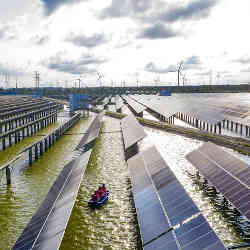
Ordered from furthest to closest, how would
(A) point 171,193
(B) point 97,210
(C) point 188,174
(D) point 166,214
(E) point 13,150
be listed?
(E) point 13,150 < (C) point 188,174 < (B) point 97,210 < (A) point 171,193 < (D) point 166,214

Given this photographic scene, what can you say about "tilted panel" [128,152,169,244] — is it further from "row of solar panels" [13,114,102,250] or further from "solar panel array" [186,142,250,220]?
"solar panel array" [186,142,250,220]

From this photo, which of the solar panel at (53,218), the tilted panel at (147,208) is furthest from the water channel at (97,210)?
the solar panel at (53,218)

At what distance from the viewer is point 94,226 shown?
21688 mm

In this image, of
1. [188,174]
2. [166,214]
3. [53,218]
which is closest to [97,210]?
[53,218]

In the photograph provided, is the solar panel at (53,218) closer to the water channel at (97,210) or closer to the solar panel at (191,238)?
the water channel at (97,210)

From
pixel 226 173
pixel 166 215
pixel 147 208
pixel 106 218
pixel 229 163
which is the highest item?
pixel 229 163

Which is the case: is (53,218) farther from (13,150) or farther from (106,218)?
(13,150)

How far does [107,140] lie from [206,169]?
100.0 ft

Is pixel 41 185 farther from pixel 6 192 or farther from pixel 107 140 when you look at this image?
pixel 107 140

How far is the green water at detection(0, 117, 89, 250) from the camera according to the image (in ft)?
70.2

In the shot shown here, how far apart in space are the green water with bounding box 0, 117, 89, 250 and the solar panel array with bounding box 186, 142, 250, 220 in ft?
56.5

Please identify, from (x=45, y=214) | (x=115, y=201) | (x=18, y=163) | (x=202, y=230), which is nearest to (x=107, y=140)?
(x=18, y=163)

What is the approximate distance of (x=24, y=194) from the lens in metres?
28.1

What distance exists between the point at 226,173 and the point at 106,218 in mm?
12096
